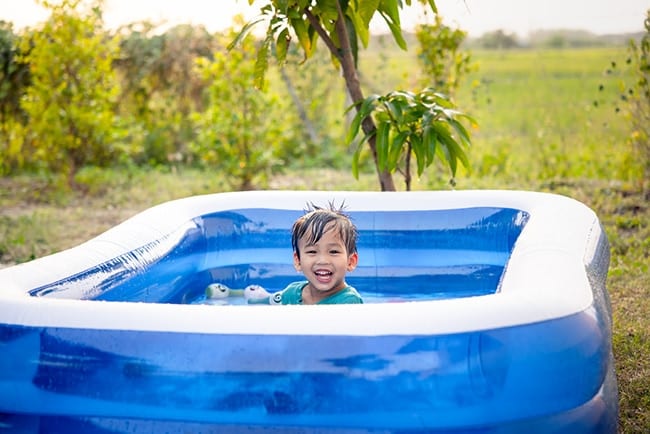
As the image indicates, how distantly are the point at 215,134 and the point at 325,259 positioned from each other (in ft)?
12.8

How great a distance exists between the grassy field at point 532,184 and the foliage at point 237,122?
0.31 meters

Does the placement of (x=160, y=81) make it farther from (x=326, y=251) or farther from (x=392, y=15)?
(x=326, y=251)

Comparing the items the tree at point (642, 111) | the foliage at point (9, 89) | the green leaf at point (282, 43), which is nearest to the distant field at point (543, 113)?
the tree at point (642, 111)

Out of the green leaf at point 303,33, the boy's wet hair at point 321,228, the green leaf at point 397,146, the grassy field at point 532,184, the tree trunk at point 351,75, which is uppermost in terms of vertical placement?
the green leaf at point 303,33

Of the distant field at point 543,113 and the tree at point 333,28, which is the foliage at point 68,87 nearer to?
the distant field at point 543,113

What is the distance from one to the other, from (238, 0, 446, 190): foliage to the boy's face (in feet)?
4.27

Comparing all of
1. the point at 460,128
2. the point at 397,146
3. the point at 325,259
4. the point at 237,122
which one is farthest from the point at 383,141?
the point at 237,122

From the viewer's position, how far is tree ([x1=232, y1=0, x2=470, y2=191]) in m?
4.12

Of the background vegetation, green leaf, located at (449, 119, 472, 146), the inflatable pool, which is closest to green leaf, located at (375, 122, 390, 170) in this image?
green leaf, located at (449, 119, 472, 146)

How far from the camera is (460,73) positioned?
6.52 metres

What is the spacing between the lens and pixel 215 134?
6.71 meters

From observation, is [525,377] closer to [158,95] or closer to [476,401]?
[476,401]

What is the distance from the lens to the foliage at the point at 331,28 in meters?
4.12

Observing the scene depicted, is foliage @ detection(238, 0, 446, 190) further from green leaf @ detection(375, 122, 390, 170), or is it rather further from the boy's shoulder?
the boy's shoulder
